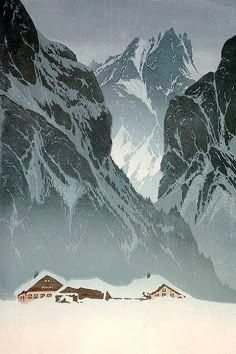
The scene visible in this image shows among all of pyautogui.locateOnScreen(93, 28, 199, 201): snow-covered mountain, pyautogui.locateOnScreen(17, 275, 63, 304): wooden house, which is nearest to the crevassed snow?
pyautogui.locateOnScreen(93, 28, 199, 201): snow-covered mountain

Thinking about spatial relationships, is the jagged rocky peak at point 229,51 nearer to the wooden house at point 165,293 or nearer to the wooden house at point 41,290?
the wooden house at point 165,293

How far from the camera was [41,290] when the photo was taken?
11.8 ft

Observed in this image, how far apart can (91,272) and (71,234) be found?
0.23 meters

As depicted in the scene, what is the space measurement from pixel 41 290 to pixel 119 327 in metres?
0.46

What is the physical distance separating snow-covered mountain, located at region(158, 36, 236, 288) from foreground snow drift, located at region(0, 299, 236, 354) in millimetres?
269

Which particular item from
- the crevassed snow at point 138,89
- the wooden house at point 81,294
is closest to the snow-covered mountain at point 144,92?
the crevassed snow at point 138,89

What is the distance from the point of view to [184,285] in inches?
146

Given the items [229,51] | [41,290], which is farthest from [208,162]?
[41,290]

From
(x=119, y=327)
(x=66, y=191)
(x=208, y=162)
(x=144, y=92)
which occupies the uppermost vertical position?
(x=144, y=92)

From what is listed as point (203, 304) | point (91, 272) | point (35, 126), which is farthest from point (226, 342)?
point (35, 126)

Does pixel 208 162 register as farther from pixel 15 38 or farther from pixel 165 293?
pixel 15 38

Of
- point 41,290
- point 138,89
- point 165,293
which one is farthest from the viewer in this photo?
point 138,89

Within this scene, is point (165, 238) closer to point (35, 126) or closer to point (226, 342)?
point (226, 342)

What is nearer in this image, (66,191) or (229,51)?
(66,191)
